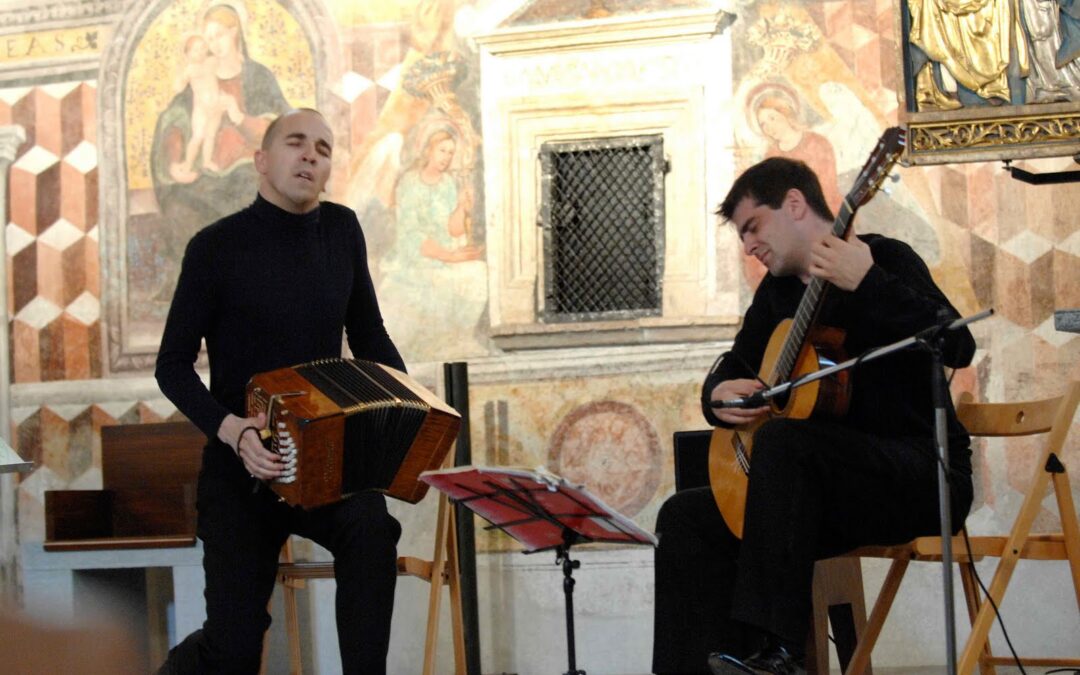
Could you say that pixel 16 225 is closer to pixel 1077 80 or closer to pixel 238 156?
pixel 238 156

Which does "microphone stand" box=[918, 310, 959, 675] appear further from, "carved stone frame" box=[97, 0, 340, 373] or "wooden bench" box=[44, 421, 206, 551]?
"carved stone frame" box=[97, 0, 340, 373]

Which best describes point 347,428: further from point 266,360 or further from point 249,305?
point 249,305

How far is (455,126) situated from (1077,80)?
2508 mm

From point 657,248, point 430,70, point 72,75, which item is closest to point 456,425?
point 657,248

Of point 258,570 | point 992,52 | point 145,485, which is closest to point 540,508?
point 258,570

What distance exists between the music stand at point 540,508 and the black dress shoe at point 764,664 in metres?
0.30

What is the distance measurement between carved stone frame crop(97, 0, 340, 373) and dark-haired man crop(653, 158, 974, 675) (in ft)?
9.42

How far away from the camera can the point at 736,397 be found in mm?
3404

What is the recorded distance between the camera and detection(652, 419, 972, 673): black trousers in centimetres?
300

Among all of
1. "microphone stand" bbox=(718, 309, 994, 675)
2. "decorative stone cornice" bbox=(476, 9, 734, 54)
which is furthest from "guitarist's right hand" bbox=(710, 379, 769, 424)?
"decorative stone cornice" bbox=(476, 9, 734, 54)

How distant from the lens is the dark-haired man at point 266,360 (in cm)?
337

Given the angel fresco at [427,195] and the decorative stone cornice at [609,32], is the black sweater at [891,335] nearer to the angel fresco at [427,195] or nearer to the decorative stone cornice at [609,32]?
the decorative stone cornice at [609,32]

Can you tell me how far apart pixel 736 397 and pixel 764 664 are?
2.42 feet

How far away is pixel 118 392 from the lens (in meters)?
5.93
